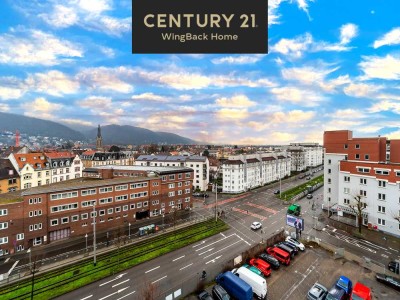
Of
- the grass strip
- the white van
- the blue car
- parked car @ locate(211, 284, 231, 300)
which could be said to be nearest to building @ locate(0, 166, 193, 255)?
the grass strip

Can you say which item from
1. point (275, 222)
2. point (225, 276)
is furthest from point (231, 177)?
point (225, 276)

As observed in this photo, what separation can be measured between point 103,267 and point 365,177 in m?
46.5

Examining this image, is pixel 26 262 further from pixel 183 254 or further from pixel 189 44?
pixel 189 44

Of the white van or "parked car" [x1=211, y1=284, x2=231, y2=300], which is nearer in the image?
"parked car" [x1=211, y1=284, x2=231, y2=300]

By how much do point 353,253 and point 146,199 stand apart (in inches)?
1490

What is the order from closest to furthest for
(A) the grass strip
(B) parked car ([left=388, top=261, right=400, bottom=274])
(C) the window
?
(A) the grass strip
(B) parked car ([left=388, top=261, right=400, bottom=274])
(C) the window

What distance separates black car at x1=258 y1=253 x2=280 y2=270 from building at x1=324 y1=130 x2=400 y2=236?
2248cm

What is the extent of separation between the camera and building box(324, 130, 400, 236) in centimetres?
3891

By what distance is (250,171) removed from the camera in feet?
266

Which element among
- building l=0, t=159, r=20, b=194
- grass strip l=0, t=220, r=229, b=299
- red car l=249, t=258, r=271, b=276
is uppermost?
building l=0, t=159, r=20, b=194

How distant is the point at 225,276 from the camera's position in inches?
951

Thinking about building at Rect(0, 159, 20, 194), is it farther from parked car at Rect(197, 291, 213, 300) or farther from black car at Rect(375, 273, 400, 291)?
black car at Rect(375, 273, 400, 291)

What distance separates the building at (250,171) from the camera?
75688mm

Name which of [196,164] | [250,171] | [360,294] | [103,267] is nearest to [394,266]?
[360,294]
